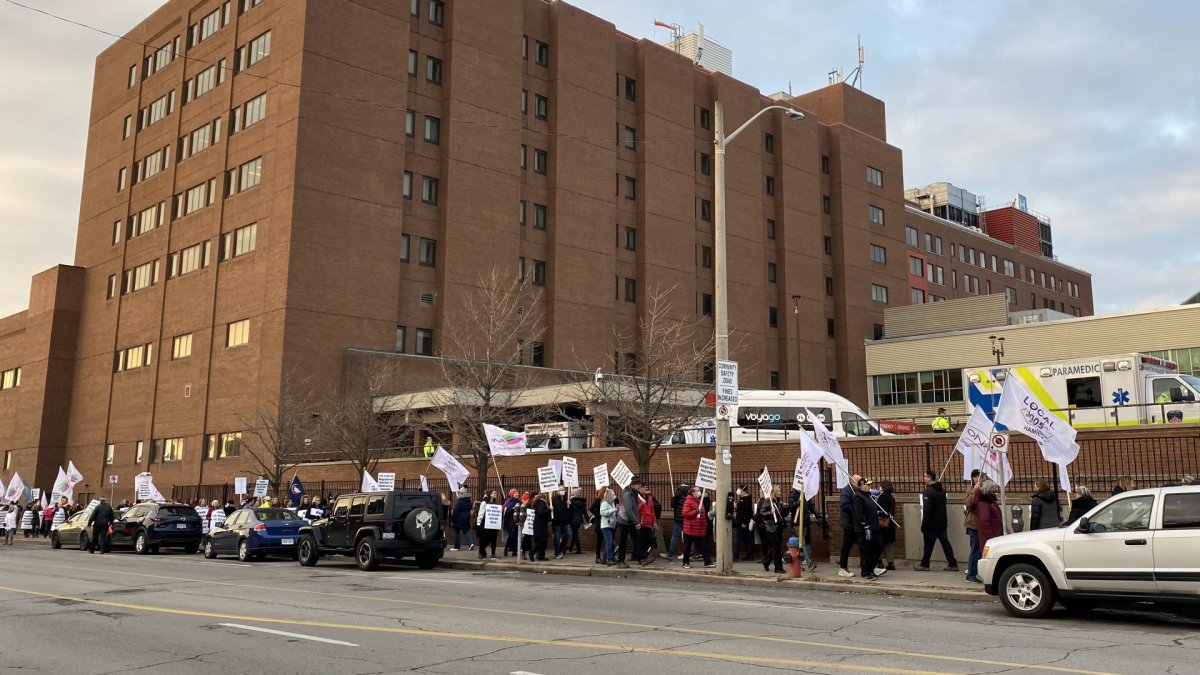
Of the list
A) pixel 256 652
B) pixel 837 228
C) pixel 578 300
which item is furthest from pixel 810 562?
pixel 837 228

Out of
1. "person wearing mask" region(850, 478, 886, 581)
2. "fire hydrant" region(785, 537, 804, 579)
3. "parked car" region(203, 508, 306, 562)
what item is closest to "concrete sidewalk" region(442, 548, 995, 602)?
"fire hydrant" region(785, 537, 804, 579)

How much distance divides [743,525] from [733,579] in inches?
123

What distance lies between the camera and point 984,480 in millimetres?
16141

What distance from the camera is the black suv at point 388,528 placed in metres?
20.8

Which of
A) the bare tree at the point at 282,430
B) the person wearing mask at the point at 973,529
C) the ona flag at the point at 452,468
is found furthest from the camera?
the bare tree at the point at 282,430

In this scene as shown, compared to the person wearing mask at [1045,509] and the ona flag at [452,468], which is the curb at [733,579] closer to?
the person wearing mask at [1045,509]

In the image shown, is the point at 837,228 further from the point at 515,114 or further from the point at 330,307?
the point at 330,307

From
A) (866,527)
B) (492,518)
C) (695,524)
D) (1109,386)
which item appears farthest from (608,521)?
(1109,386)

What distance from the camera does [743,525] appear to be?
20.8m

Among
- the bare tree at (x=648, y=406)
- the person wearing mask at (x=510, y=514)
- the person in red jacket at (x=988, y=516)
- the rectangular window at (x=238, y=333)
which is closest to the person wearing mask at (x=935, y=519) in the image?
the person in red jacket at (x=988, y=516)

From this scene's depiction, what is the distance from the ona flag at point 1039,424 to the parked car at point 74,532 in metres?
29.0

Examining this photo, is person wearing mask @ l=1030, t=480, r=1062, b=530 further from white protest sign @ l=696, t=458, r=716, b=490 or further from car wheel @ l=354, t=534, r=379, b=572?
car wheel @ l=354, t=534, r=379, b=572

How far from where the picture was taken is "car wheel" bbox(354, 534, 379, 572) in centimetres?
2070

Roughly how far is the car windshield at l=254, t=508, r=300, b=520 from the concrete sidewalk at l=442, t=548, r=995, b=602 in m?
5.11
